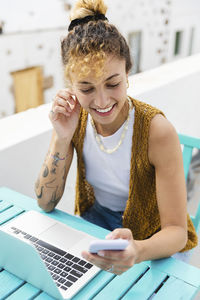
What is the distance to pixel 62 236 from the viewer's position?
41.1 inches

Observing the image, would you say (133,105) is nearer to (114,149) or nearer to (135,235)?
(114,149)

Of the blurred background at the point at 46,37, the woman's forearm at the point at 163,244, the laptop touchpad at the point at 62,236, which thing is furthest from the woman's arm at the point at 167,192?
the blurred background at the point at 46,37

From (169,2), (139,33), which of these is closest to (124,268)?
(139,33)

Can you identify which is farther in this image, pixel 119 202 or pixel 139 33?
pixel 139 33

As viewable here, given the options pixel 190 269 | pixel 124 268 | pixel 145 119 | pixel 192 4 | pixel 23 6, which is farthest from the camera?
pixel 192 4

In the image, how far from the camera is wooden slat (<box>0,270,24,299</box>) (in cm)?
85

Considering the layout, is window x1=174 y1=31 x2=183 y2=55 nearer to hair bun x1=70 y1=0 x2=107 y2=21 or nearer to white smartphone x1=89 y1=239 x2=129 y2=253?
hair bun x1=70 y1=0 x2=107 y2=21

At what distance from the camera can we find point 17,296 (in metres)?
0.84

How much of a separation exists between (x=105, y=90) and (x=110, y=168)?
0.33 meters

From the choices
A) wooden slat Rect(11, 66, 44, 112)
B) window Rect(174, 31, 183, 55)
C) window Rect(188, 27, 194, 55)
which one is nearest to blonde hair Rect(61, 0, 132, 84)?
wooden slat Rect(11, 66, 44, 112)

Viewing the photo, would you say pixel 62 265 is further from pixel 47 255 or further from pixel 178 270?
pixel 178 270

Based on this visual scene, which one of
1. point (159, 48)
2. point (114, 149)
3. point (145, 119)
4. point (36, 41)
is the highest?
point (145, 119)

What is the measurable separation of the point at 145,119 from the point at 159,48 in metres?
8.22

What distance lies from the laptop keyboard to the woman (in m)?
0.13
